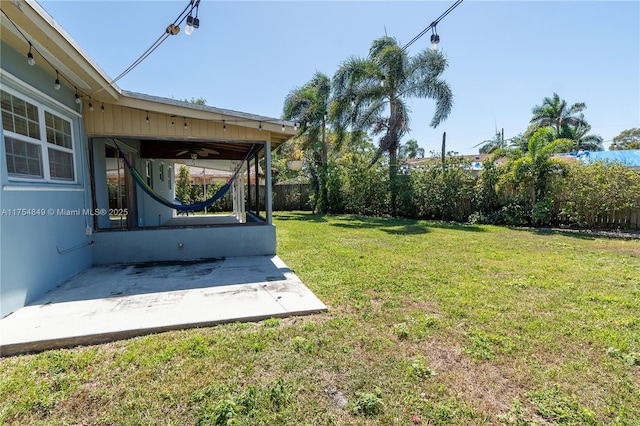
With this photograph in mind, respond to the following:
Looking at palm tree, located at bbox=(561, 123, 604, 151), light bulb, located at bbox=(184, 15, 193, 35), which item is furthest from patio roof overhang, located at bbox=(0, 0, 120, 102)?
palm tree, located at bbox=(561, 123, 604, 151)

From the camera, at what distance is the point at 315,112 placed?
15.6 m

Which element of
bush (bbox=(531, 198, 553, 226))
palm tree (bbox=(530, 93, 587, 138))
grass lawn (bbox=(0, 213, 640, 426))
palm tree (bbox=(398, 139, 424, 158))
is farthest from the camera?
palm tree (bbox=(398, 139, 424, 158))

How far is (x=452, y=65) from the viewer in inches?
508

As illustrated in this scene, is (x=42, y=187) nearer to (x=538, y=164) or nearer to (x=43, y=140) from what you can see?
(x=43, y=140)

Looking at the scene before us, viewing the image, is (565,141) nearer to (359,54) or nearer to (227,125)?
(359,54)

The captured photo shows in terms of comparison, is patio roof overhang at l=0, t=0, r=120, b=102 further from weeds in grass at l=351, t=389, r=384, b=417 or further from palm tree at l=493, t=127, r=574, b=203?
palm tree at l=493, t=127, r=574, b=203

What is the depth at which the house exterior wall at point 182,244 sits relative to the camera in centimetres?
528

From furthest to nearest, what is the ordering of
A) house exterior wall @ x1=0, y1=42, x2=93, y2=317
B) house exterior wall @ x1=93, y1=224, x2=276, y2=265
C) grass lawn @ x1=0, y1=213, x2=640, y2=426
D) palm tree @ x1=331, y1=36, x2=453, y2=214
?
palm tree @ x1=331, y1=36, x2=453, y2=214, house exterior wall @ x1=93, y1=224, x2=276, y2=265, house exterior wall @ x1=0, y1=42, x2=93, y2=317, grass lawn @ x1=0, y1=213, x2=640, y2=426

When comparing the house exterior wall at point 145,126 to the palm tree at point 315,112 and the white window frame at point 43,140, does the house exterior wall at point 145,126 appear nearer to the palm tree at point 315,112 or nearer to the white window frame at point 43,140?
the white window frame at point 43,140

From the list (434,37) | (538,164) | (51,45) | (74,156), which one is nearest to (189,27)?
(51,45)

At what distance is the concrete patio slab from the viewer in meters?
2.79

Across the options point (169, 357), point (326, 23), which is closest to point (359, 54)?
point (326, 23)

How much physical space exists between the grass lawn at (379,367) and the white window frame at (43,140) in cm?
220

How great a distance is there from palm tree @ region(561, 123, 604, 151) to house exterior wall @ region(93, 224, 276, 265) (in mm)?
33034
